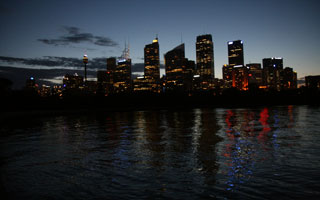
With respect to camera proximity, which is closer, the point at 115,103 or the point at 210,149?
the point at 210,149

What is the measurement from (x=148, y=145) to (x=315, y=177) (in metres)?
11.4

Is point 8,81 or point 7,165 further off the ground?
point 8,81

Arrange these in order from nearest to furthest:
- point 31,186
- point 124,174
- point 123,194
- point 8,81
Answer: point 123,194, point 31,186, point 124,174, point 8,81

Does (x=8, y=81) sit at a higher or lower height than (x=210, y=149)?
higher

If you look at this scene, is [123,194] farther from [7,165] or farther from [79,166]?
[7,165]

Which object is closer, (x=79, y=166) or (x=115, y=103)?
(x=79, y=166)

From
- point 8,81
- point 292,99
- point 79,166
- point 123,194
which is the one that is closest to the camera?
point 123,194

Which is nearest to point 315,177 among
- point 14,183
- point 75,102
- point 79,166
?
point 79,166

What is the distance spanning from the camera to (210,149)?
16812mm

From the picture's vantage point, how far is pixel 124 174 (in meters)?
11.3

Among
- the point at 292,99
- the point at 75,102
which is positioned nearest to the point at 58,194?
the point at 75,102

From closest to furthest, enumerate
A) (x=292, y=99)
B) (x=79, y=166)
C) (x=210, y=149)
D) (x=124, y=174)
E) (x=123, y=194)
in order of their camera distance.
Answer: (x=123, y=194) → (x=124, y=174) → (x=79, y=166) → (x=210, y=149) → (x=292, y=99)

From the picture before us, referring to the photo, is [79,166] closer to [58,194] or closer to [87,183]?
[87,183]

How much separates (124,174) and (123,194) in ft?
8.01
